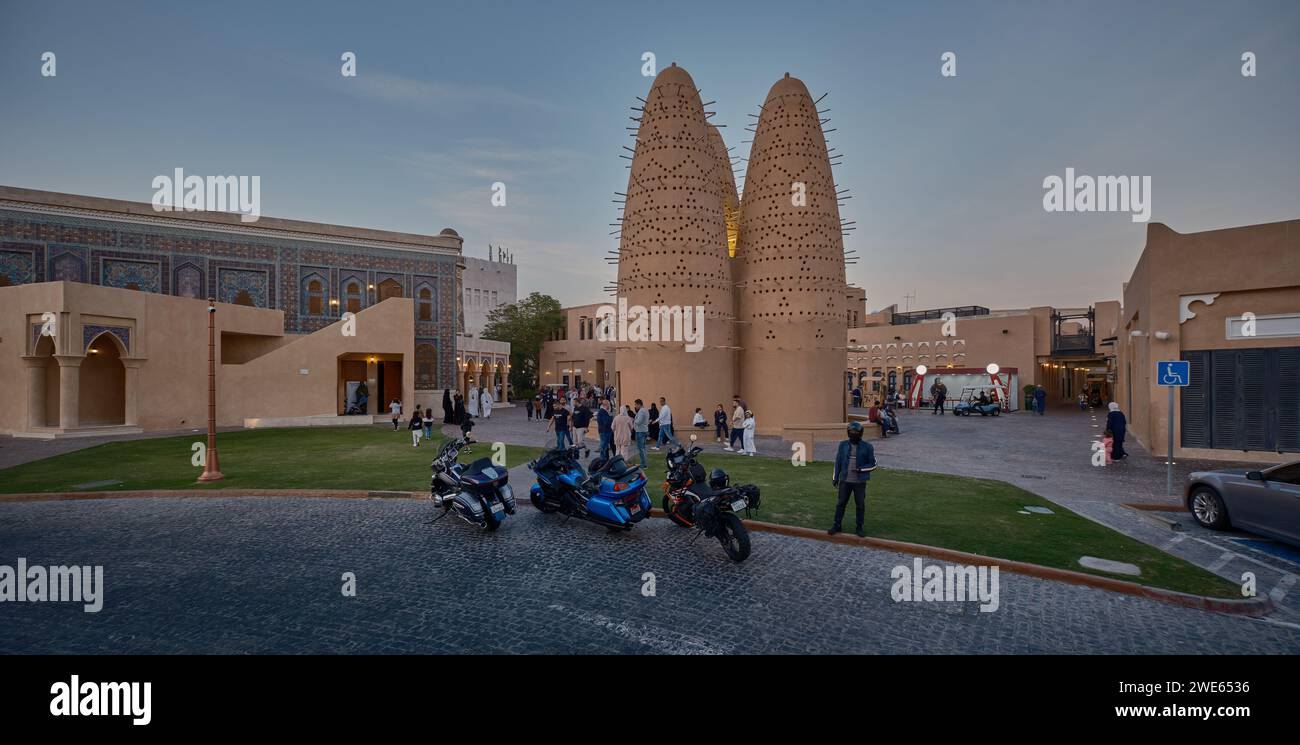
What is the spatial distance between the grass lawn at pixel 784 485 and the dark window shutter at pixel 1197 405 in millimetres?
8075

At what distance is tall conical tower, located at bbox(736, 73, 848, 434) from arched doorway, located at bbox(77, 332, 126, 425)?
92.4ft

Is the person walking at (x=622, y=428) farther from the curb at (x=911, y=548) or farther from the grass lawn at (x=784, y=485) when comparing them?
the curb at (x=911, y=548)

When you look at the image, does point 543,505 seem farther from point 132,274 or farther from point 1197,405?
point 132,274

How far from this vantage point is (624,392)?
22.4 m

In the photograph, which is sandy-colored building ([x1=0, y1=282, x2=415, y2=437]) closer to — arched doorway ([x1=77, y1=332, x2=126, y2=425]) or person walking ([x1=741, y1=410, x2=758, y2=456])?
arched doorway ([x1=77, y1=332, x2=126, y2=425])

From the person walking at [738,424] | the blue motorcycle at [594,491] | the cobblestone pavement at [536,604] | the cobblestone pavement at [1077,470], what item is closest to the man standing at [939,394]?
the cobblestone pavement at [1077,470]

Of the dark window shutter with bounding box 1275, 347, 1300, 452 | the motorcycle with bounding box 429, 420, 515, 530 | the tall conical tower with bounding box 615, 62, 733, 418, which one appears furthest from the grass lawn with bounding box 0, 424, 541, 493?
the dark window shutter with bounding box 1275, 347, 1300, 452

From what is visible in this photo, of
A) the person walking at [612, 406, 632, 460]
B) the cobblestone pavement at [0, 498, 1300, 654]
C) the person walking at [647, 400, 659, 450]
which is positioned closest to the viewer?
the cobblestone pavement at [0, 498, 1300, 654]

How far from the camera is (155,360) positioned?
78.3 ft

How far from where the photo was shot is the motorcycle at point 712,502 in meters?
7.26

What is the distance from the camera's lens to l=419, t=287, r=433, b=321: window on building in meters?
37.7
